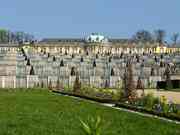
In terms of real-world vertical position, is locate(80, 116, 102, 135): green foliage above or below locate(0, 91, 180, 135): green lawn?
above

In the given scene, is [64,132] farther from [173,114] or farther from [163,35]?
[163,35]

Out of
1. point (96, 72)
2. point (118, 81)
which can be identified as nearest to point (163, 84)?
point (118, 81)

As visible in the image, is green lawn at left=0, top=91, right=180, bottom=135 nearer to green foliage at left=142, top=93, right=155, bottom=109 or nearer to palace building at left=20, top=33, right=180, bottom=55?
green foliage at left=142, top=93, right=155, bottom=109

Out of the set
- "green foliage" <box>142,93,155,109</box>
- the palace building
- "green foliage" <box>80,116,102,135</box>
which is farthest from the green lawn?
the palace building

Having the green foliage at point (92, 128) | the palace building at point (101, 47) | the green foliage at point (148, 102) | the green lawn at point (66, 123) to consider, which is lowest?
the palace building at point (101, 47)

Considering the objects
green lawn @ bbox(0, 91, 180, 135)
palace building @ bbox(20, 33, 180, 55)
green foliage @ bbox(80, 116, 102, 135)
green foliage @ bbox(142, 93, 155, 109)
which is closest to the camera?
green foliage @ bbox(80, 116, 102, 135)

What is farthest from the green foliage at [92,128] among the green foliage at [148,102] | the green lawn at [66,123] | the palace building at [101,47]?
the palace building at [101,47]

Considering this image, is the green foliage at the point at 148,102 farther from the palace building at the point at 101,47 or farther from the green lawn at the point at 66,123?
the palace building at the point at 101,47

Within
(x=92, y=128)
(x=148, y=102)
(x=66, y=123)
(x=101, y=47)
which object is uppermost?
(x=92, y=128)

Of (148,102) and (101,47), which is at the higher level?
(148,102)

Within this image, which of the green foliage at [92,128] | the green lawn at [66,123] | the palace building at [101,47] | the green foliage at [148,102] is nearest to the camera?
the green foliage at [92,128]

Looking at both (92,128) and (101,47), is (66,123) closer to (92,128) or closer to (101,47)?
(92,128)

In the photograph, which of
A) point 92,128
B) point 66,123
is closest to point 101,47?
point 66,123

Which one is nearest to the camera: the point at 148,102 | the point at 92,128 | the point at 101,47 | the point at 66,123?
the point at 92,128
